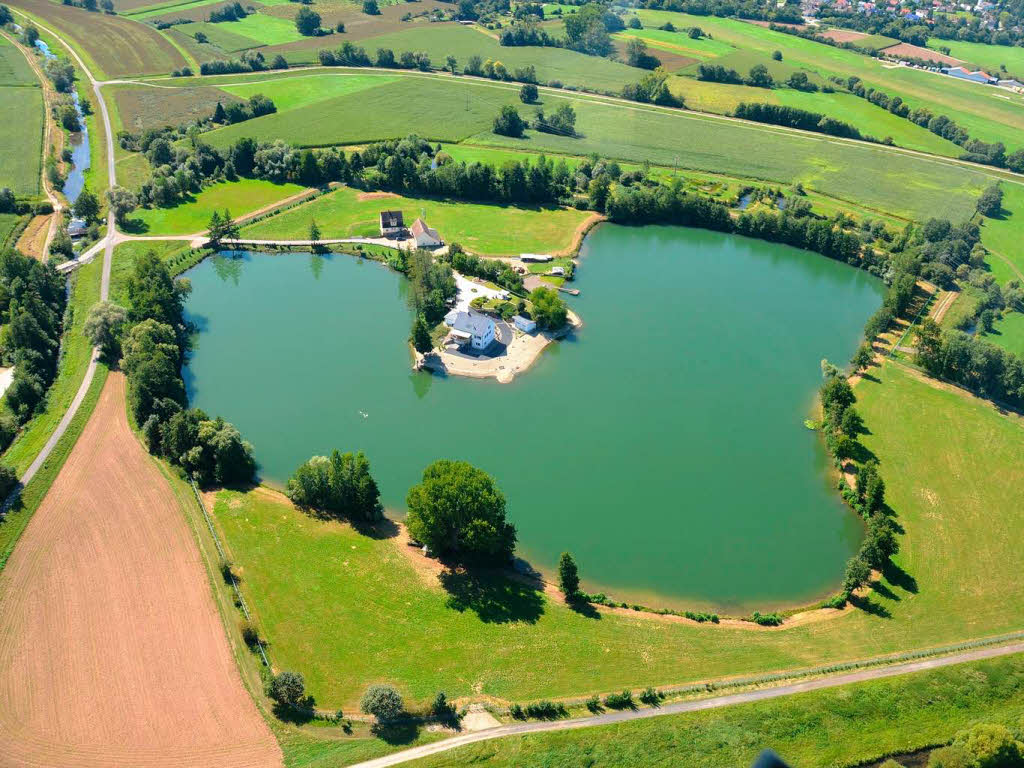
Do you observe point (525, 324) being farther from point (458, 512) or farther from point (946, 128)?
point (946, 128)

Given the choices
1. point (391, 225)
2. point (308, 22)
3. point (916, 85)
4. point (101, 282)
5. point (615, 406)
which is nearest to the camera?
point (615, 406)

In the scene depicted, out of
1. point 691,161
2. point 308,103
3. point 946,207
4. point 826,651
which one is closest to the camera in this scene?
point 826,651

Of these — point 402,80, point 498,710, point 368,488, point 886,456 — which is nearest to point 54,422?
point 368,488

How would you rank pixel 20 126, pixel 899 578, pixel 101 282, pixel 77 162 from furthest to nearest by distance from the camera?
pixel 20 126, pixel 77 162, pixel 101 282, pixel 899 578

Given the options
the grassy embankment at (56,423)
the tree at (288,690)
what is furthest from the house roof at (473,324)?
the tree at (288,690)

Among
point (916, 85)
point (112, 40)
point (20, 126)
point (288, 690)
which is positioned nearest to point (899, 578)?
point (288, 690)

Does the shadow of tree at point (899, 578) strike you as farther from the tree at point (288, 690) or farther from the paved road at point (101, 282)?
the paved road at point (101, 282)

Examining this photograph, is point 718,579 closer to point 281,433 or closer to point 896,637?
point 896,637
